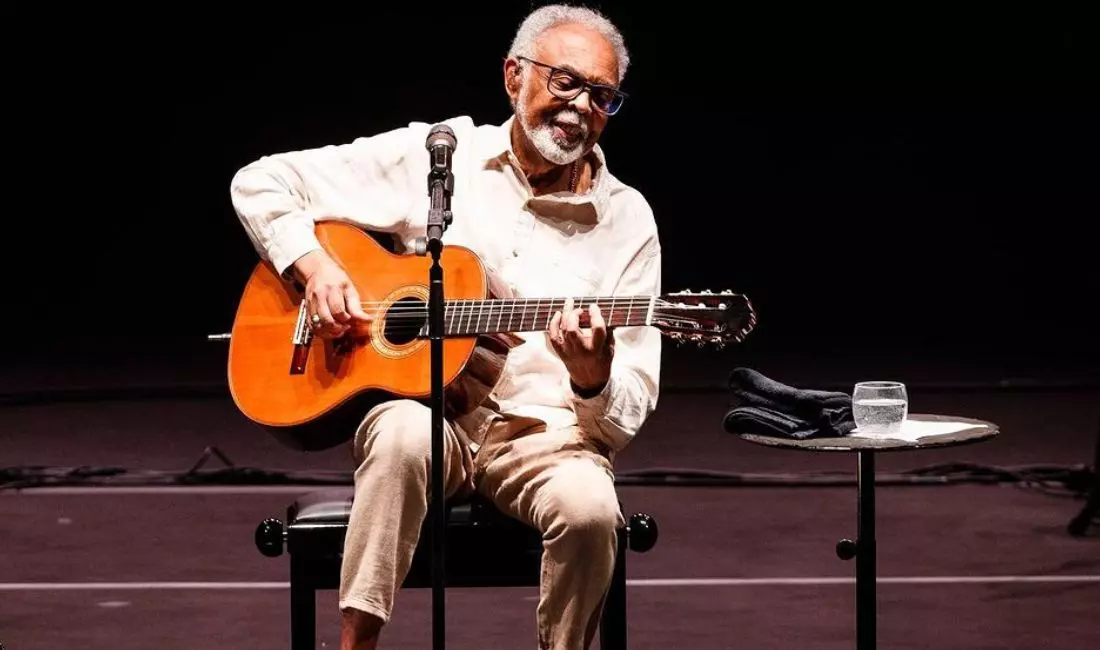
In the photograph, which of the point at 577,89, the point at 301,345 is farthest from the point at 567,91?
the point at 301,345

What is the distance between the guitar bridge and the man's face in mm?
621

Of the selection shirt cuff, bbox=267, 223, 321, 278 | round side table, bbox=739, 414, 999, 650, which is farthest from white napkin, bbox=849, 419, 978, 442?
shirt cuff, bbox=267, 223, 321, 278

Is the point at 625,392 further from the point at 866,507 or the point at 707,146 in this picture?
the point at 707,146

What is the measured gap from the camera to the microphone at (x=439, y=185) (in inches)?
103

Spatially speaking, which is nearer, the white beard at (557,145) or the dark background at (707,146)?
the white beard at (557,145)

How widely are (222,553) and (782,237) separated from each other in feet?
17.6

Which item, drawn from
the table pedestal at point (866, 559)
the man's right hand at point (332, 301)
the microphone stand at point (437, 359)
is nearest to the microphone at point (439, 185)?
the microphone stand at point (437, 359)

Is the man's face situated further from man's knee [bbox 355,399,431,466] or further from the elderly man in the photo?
man's knee [bbox 355,399,431,466]

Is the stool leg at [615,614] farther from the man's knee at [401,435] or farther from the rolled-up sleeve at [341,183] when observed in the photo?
the rolled-up sleeve at [341,183]

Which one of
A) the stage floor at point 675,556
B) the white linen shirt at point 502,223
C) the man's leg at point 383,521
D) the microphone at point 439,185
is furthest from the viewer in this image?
the stage floor at point 675,556

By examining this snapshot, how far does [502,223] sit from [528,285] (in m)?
Result: 0.16

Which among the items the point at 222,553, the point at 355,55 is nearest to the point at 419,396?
the point at 222,553

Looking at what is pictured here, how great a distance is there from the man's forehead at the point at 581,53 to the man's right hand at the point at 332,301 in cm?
64

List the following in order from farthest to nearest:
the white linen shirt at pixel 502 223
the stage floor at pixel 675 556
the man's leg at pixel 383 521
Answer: the stage floor at pixel 675 556
the white linen shirt at pixel 502 223
the man's leg at pixel 383 521
